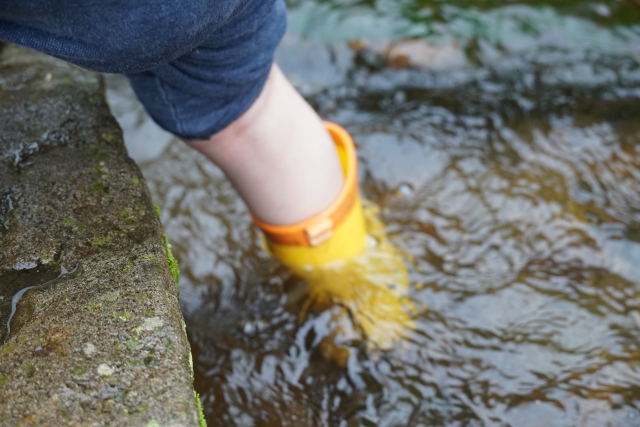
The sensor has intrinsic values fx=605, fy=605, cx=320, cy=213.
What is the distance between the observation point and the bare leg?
4.60ft

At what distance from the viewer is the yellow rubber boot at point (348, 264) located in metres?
1.60

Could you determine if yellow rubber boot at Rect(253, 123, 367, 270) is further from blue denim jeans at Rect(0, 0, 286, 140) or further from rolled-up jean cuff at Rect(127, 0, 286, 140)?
blue denim jeans at Rect(0, 0, 286, 140)

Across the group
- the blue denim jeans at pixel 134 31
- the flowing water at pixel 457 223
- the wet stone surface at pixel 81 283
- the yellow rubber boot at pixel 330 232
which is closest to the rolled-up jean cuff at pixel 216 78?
the blue denim jeans at pixel 134 31

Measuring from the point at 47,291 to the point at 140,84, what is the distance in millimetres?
495

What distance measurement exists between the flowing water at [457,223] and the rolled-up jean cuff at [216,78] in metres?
0.64

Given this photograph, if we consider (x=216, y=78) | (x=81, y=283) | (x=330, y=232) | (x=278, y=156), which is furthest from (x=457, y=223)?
(x=81, y=283)

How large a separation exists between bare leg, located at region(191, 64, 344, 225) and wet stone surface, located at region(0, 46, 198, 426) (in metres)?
0.25

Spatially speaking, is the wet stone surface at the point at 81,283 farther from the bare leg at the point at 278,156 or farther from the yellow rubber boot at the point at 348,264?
the yellow rubber boot at the point at 348,264

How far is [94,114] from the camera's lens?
141cm

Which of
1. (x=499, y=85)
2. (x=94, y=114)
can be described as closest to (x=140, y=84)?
(x=94, y=114)

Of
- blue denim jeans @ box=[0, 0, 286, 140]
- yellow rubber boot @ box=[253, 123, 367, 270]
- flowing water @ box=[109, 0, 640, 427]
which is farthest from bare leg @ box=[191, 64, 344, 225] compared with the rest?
flowing water @ box=[109, 0, 640, 427]

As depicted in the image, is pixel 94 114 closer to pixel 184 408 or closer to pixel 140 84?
pixel 140 84

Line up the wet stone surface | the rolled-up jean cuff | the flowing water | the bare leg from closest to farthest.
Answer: the wet stone surface < the rolled-up jean cuff < the bare leg < the flowing water

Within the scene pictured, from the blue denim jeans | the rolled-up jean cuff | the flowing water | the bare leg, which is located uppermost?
the blue denim jeans
